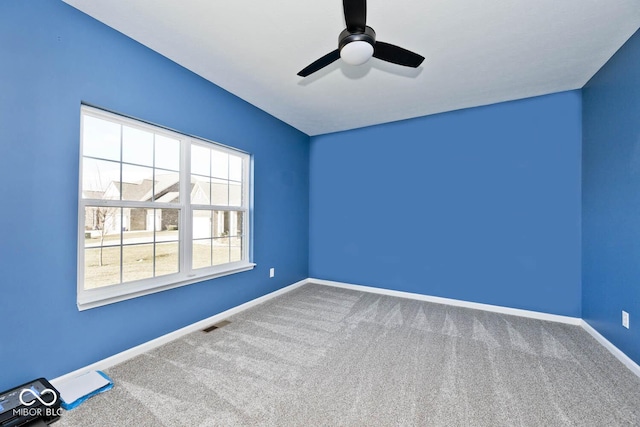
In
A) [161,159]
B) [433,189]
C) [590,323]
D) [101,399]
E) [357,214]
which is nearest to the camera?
[101,399]

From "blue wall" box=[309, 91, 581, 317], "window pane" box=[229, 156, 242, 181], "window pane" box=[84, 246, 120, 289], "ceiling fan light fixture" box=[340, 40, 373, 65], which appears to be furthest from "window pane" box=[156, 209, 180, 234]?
"blue wall" box=[309, 91, 581, 317]

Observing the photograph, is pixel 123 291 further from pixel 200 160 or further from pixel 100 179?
pixel 200 160

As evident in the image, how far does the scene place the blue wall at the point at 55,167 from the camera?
157 centimetres

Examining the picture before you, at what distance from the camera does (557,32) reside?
2035 mm

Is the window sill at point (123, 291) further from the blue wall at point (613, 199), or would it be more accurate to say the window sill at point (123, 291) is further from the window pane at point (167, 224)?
the blue wall at point (613, 199)

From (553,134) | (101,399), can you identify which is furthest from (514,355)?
(101,399)

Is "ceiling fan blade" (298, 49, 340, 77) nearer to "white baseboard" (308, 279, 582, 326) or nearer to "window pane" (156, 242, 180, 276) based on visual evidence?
"window pane" (156, 242, 180, 276)

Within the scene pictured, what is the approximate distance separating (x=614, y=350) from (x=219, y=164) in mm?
4287

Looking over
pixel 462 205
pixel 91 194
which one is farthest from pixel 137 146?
pixel 462 205

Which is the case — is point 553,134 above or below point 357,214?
above

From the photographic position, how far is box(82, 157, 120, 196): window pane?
1995 mm

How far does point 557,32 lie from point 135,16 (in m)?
3.28

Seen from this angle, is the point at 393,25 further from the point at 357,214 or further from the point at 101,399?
the point at 101,399

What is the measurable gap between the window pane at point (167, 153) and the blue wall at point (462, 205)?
2463 mm
